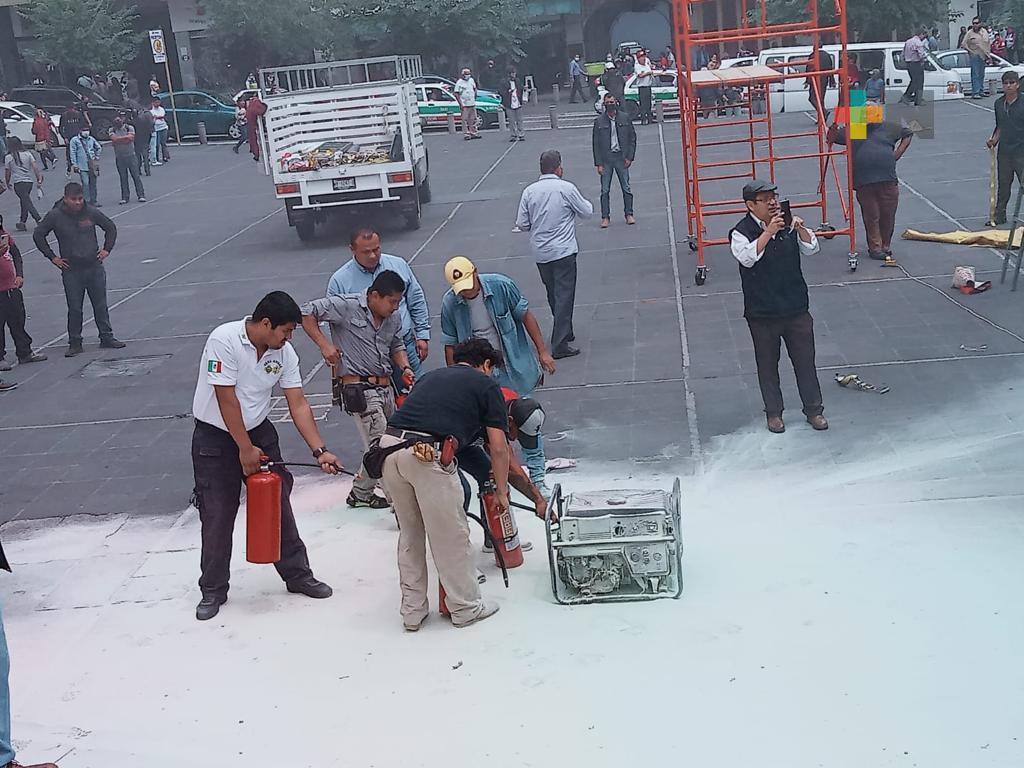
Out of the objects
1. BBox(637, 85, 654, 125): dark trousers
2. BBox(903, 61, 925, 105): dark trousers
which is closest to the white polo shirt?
BBox(637, 85, 654, 125): dark trousers

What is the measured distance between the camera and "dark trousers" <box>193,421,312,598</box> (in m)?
6.90

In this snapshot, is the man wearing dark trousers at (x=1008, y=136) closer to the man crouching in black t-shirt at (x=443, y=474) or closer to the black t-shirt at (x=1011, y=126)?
the black t-shirt at (x=1011, y=126)

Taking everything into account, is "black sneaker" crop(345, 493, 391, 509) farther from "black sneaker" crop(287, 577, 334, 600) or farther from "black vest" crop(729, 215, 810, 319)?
"black vest" crop(729, 215, 810, 319)

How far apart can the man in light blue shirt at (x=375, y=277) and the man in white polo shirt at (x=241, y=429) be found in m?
1.44

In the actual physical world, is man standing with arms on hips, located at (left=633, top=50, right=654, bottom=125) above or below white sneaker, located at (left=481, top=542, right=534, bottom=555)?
above

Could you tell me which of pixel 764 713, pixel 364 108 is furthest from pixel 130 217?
pixel 764 713

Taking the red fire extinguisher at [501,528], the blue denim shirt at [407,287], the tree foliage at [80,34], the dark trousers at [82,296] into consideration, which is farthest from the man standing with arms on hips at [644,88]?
the red fire extinguisher at [501,528]

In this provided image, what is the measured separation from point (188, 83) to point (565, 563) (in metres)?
42.6

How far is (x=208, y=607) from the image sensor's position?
23.0 ft

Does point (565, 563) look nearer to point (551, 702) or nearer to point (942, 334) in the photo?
point (551, 702)

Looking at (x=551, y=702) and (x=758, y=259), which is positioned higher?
(x=758, y=259)

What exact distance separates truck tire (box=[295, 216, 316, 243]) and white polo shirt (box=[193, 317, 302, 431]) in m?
12.7

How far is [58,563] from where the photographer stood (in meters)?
8.04

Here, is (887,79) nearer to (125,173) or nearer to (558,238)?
(125,173)
